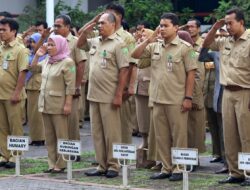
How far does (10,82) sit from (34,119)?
293cm

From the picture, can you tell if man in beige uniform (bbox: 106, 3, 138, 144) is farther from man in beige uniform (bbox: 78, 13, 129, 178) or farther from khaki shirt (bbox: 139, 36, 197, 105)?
khaki shirt (bbox: 139, 36, 197, 105)

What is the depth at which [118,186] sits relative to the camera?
10.6 metres

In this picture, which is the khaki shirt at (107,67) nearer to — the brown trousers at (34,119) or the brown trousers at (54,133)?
the brown trousers at (54,133)

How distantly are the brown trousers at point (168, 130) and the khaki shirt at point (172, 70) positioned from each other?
0.13 metres

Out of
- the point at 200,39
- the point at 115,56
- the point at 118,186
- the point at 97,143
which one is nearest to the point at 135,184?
the point at 118,186

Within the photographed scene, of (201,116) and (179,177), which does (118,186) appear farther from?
(201,116)

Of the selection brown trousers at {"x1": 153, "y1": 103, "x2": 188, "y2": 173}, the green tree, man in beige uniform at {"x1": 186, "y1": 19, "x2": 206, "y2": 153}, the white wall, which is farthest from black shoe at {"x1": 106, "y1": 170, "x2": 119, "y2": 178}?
the white wall

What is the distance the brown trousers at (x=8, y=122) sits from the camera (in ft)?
41.4

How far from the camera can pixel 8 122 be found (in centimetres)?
1273

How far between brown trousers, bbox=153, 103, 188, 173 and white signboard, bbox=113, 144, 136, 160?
2.74ft

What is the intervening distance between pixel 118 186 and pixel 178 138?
111cm

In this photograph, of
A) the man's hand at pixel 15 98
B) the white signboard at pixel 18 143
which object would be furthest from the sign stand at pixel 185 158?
the man's hand at pixel 15 98

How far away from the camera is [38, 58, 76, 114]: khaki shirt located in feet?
38.3

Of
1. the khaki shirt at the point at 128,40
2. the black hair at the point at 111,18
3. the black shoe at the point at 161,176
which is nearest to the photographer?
the black shoe at the point at 161,176
